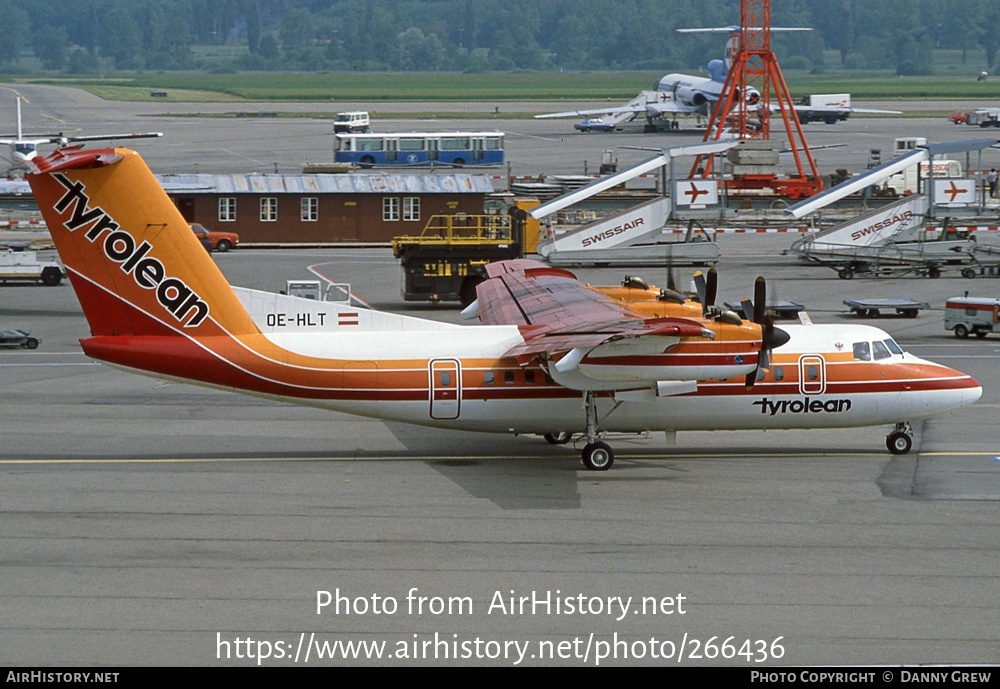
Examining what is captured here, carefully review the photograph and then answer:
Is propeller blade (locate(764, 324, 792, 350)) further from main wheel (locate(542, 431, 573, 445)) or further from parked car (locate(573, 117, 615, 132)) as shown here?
parked car (locate(573, 117, 615, 132))

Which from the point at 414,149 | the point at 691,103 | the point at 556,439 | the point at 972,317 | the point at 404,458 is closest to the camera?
the point at 404,458

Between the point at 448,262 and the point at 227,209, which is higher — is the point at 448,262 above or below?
below

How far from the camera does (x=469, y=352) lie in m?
25.8

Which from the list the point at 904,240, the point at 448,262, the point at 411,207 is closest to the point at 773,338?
the point at 448,262

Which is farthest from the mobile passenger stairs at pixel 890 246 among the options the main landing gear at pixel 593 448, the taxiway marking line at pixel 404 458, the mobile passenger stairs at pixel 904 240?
the main landing gear at pixel 593 448

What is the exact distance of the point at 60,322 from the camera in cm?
4541

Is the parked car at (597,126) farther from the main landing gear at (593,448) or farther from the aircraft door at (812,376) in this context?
the main landing gear at (593,448)

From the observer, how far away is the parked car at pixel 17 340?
40344 mm

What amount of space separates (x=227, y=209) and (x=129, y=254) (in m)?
41.6

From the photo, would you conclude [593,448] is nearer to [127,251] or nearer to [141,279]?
[141,279]

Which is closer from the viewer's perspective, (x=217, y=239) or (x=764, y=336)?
(x=764, y=336)

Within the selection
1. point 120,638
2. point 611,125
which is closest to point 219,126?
point 611,125

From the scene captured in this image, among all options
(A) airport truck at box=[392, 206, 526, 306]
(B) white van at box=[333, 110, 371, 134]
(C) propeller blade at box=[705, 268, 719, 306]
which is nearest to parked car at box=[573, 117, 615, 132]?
(B) white van at box=[333, 110, 371, 134]
